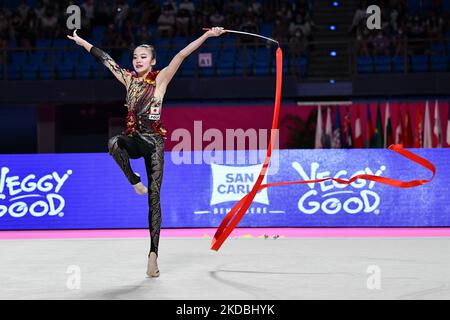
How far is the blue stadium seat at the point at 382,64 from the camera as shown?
778 inches

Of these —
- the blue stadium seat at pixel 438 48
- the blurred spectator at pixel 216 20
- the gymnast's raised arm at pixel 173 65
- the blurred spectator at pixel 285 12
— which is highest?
the blurred spectator at pixel 285 12

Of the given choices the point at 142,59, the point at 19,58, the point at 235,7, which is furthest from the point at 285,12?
the point at 142,59

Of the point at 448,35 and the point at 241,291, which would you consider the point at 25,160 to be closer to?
the point at 241,291

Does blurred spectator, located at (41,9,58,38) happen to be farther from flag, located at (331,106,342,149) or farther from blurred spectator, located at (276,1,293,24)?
flag, located at (331,106,342,149)

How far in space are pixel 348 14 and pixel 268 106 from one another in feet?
12.8

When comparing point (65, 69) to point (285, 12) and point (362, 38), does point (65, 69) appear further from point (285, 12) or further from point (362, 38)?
point (362, 38)

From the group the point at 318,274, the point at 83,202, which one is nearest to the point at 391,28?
the point at 83,202

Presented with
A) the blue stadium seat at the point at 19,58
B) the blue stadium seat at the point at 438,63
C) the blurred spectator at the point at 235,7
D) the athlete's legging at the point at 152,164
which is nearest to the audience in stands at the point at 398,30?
the blue stadium seat at the point at 438,63

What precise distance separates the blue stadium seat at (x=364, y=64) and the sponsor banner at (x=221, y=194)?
24.2 feet

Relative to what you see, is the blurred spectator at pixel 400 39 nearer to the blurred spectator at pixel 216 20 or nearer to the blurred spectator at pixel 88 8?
the blurred spectator at pixel 216 20

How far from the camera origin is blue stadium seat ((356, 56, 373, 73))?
65.3ft

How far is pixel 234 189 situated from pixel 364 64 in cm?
865

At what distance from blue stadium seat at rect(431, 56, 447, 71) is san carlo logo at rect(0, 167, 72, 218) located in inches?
435

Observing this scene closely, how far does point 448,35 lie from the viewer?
20.3 metres
